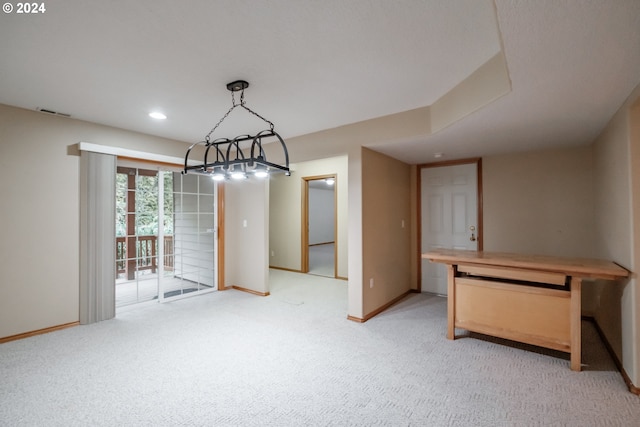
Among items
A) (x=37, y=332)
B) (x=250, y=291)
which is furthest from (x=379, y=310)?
(x=37, y=332)

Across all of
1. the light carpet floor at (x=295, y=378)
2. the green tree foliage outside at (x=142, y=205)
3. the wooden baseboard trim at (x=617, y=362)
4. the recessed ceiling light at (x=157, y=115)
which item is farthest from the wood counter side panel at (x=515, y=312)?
the green tree foliage outside at (x=142, y=205)

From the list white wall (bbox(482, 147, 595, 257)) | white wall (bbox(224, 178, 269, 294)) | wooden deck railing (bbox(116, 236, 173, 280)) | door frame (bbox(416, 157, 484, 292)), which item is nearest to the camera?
white wall (bbox(482, 147, 595, 257))

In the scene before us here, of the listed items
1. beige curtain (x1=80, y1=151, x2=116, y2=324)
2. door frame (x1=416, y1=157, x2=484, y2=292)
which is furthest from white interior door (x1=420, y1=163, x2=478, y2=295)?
beige curtain (x1=80, y1=151, x2=116, y2=324)

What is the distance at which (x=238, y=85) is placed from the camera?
2.50 m

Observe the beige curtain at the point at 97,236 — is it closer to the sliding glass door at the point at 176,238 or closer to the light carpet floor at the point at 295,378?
the light carpet floor at the point at 295,378

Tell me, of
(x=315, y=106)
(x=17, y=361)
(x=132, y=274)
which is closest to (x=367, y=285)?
(x=315, y=106)

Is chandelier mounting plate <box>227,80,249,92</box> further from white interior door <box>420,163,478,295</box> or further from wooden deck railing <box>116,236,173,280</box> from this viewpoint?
wooden deck railing <box>116,236,173,280</box>

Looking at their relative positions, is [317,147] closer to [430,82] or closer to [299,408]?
[430,82]

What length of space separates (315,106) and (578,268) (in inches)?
107

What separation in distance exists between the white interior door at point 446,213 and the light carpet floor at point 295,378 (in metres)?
1.25

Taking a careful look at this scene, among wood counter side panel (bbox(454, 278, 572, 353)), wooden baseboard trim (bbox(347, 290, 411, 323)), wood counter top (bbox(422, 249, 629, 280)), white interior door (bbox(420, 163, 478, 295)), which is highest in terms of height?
white interior door (bbox(420, 163, 478, 295))

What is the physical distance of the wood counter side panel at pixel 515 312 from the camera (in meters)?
2.56

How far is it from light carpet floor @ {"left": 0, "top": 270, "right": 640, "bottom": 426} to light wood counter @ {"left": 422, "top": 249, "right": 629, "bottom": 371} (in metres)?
0.20

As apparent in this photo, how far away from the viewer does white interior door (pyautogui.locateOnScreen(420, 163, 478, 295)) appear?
14.3 ft
